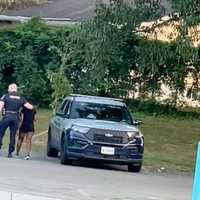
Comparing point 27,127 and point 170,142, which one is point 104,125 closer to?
point 27,127

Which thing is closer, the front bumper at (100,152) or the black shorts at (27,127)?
the front bumper at (100,152)

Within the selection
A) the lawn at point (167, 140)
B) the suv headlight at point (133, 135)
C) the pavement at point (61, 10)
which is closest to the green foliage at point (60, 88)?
the lawn at point (167, 140)

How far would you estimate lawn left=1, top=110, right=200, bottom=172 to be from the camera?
2391 centimetres

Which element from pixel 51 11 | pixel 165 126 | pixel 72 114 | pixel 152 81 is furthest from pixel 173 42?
pixel 51 11

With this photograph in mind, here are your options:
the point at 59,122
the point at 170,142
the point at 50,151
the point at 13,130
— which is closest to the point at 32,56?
the point at 170,142

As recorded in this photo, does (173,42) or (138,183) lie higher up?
(173,42)

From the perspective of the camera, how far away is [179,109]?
36.7 metres

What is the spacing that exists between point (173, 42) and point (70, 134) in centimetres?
453

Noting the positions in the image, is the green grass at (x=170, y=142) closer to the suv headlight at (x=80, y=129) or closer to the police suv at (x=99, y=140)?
the police suv at (x=99, y=140)

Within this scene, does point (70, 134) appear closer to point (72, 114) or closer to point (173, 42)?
point (72, 114)

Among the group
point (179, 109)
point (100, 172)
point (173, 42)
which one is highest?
point (173, 42)

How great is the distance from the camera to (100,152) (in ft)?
67.1

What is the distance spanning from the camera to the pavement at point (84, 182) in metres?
14.5

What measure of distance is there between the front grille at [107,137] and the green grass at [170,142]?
270 centimetres
